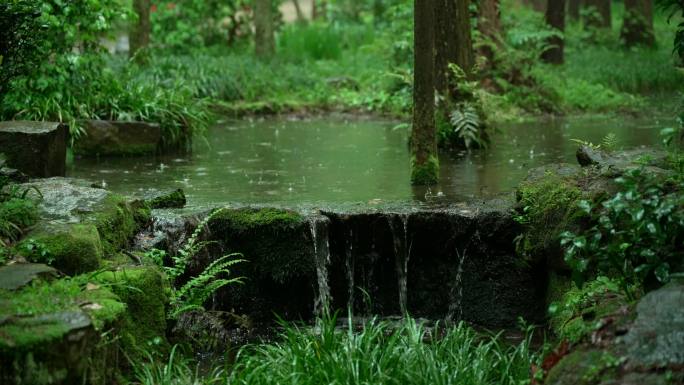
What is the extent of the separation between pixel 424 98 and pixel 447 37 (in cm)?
358

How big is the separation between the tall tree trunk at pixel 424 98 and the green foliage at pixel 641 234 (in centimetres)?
370

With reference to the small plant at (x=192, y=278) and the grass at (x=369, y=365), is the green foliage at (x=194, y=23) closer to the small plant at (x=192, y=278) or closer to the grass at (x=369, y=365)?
the small plant at (x=192, y=278)

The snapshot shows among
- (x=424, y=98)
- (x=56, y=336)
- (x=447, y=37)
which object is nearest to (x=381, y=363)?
(x=56, y=336)

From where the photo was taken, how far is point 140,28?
18.8m

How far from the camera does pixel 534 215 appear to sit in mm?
7754

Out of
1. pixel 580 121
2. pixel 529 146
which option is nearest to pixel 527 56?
pixel 580 121

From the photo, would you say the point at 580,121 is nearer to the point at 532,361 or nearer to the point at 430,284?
the point at 430,284

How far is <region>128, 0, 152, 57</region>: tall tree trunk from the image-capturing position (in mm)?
Result: 18641

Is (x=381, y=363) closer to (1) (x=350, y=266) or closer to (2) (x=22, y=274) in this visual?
(2) (x=22, y=274)

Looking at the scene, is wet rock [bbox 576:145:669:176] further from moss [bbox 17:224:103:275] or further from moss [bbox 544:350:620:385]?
moss [bbox 17:224:103:275]

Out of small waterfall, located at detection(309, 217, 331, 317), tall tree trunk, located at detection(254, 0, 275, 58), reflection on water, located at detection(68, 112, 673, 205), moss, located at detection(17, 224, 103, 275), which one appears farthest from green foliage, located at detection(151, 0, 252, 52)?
moss, located at detection(17, 224, 103, 275)

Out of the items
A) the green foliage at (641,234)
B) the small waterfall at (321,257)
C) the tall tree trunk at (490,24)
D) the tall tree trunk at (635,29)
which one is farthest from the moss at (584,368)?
the tall tree trunk at (635,29)

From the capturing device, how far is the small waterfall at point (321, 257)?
8031 mm

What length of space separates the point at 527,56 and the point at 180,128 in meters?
7.25
